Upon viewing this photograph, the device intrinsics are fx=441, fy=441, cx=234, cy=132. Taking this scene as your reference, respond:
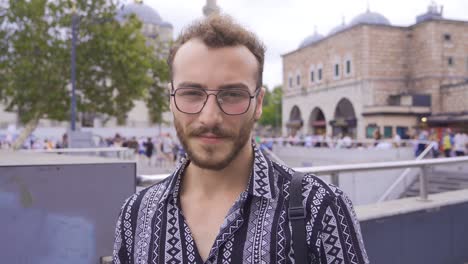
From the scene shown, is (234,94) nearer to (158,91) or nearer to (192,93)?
Answer: (192,93)

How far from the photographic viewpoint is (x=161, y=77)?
20688 millimetres

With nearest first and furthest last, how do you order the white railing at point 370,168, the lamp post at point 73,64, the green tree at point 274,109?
the white railing at point 370,168, the lamp post at point 73,64, the green tree at point 274,109

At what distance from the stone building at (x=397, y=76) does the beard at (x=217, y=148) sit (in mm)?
35119

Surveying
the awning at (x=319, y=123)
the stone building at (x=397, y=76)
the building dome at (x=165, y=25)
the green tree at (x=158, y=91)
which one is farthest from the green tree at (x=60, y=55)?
the building dome at (x=165, y=25)

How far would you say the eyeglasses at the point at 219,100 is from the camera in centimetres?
157

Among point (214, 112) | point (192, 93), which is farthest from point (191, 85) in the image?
point (214, 112)

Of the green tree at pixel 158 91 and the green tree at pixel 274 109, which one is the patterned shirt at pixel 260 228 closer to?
the green tree at pixel 158 91

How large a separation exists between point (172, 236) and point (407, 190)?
28.8 ft

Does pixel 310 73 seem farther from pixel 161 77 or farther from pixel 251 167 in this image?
pixel 251 167

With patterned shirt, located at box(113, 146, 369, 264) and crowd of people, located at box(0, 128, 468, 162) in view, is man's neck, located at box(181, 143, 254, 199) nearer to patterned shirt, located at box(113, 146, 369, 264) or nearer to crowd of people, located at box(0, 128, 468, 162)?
patterned shirt, located at box(113, 146, 369, 264)

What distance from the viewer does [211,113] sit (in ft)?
5.10

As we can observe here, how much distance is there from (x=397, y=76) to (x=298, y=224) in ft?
134

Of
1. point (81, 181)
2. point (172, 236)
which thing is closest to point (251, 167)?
point (172, 236)

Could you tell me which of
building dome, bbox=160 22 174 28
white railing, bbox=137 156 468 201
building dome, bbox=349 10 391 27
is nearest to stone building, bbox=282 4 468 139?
building dome, bbox=349 10 391 27
